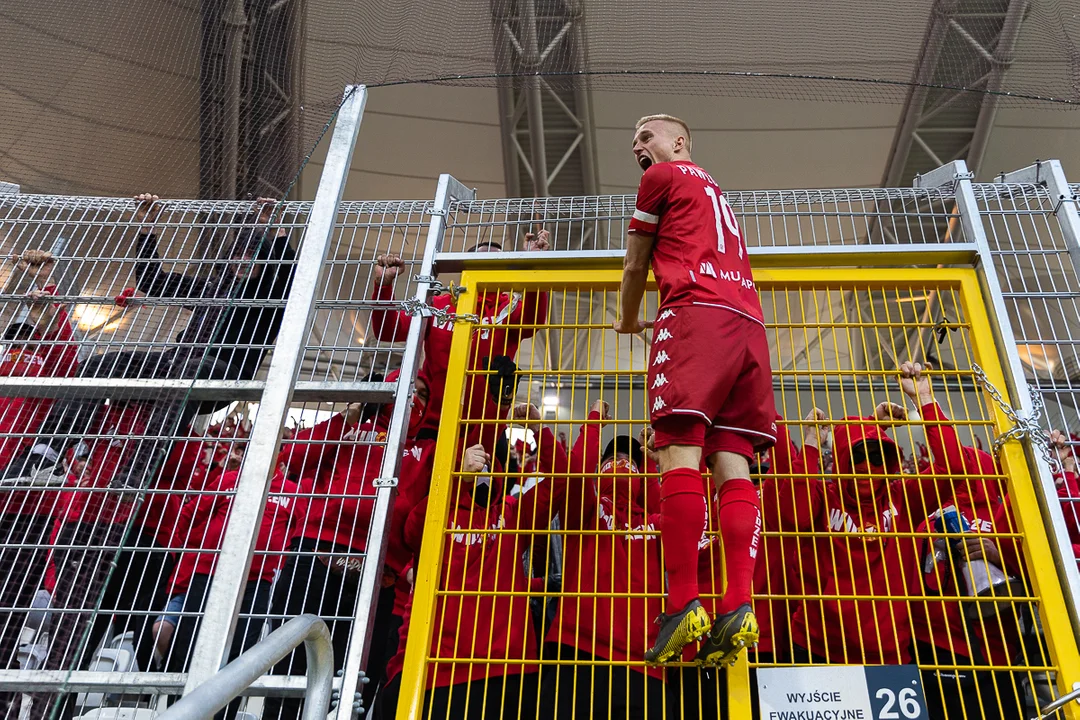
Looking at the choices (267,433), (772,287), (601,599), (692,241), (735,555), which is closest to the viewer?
(267,433)

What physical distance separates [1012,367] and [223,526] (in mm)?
3050

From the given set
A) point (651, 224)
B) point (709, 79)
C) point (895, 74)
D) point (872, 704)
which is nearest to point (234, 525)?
point (651, 224)

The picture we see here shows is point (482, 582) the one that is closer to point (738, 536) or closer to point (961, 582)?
point (738, 536)

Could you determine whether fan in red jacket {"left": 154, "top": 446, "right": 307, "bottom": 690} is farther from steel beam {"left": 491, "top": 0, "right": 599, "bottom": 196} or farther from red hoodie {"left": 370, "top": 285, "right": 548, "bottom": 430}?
steel beam {"left": 491, "top": 0, "right": 599, "bottom": 196}

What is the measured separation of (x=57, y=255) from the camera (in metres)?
3.79

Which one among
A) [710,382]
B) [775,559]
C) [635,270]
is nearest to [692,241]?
[635,270]

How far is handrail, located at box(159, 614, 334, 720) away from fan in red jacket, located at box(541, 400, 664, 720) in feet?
2.70

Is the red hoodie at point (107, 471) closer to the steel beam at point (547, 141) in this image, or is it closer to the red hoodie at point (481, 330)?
the red hoodie at point (481, 330)

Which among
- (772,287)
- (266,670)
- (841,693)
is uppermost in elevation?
(772,287)

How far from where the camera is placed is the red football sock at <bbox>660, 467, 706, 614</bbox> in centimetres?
229

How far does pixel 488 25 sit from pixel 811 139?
616 cm

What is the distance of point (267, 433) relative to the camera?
6.90ft

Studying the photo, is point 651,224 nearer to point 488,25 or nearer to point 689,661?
point 689,661

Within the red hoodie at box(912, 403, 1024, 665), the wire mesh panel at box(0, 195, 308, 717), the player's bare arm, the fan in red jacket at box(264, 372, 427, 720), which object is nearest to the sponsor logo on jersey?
the player's bare arm
